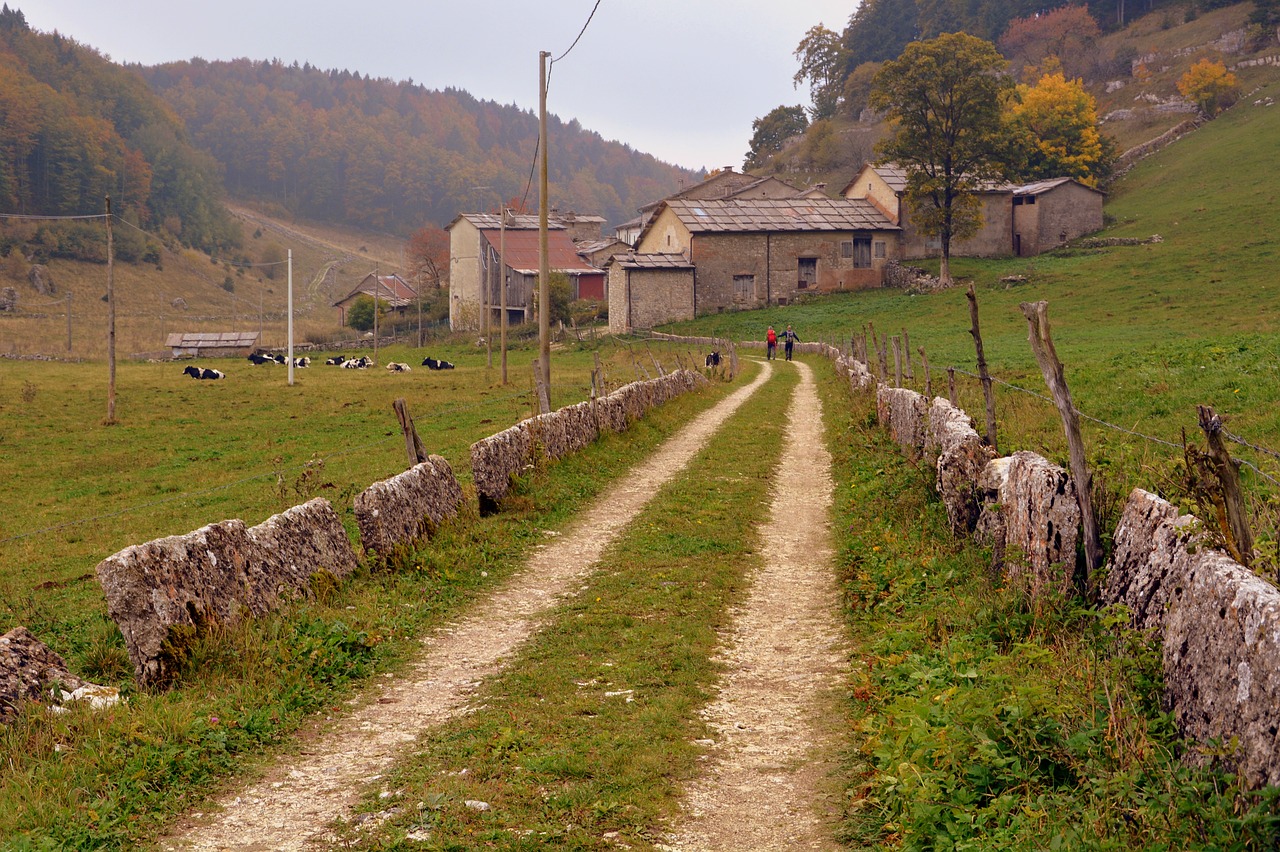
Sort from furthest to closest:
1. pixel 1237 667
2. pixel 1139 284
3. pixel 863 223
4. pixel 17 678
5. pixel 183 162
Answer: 1. pixel 183 162
2. pixel 863 223
3. pixel 1139 284
4. pixel 17 678
5. pixel 1237 667

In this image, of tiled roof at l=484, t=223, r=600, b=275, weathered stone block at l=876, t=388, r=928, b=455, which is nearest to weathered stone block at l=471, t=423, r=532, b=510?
weathered stone block at l=876, t=388, r=928, b=455

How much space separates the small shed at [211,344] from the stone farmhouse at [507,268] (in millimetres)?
15272

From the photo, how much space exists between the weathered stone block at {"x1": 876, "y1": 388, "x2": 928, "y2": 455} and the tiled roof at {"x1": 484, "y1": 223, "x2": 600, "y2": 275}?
5861 cm

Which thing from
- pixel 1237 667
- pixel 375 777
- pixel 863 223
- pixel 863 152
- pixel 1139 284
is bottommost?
pixel 375 777

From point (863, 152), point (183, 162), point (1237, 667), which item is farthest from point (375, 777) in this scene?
point (183, 162)

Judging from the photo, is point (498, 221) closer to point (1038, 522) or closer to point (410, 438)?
point (410, 438)

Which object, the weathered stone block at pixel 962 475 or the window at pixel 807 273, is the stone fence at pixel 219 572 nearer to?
the weathered stone block at pixel 962 475

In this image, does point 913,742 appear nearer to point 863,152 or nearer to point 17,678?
point 17,678

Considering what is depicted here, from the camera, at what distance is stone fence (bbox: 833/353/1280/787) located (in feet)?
15.1

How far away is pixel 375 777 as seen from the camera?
6375mm

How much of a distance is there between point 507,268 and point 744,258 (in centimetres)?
1904

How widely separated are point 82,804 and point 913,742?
4.66 meters

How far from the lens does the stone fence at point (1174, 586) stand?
4617 mm

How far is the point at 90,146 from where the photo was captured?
124812mm
